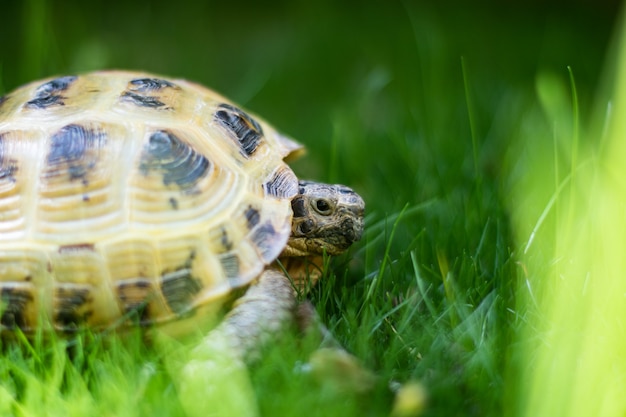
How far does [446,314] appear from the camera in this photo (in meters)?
2.08

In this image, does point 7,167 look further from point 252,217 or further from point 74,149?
point 252,217

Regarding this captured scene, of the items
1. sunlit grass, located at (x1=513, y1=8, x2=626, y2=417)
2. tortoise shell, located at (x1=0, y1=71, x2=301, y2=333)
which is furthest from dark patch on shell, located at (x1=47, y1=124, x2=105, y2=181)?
sunlit grass, located at (x1=513, y1=8, x2=626, y2=417)

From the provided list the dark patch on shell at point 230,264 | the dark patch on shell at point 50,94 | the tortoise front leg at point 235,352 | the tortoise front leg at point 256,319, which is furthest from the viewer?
the dark patch on shell at point 50,94

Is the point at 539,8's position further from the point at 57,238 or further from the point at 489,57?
the point at 57,238

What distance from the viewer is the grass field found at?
176cm

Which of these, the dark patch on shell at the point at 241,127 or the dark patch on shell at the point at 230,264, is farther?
the dark patch on shell at the point at 241,127

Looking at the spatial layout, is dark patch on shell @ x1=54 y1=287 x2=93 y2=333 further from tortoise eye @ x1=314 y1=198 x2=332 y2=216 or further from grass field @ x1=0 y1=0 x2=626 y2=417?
tortoise eye @ x1=314 y1=198 x2=332 y2=216

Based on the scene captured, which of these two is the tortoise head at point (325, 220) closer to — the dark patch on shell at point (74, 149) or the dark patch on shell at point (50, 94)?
the dark patch on shell at point (74, 149)

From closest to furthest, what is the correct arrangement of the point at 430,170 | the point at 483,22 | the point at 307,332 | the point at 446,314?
the point at 307,332 → the point at 446,314 → the point at 430,170 → the point at 483,22

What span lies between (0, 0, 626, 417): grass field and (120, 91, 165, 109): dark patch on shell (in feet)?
2.36

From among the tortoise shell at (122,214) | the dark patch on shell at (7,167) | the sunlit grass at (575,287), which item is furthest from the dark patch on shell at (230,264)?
the sunlit grass at (575,287)

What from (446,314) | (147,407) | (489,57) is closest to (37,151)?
(147,407)

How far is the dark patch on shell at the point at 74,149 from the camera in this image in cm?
205

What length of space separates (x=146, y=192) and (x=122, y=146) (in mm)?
159
